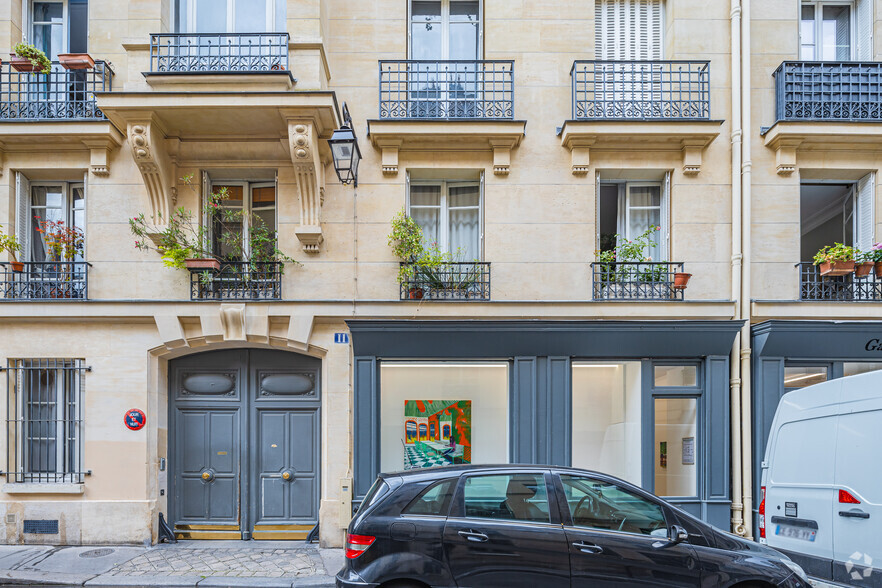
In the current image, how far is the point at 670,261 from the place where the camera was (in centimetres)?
923

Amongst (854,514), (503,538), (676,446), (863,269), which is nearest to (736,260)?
(863,269)

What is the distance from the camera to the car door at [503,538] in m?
5.21

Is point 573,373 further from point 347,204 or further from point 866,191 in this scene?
point 866,191

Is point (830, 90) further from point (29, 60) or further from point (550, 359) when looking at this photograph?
point (29, 60)

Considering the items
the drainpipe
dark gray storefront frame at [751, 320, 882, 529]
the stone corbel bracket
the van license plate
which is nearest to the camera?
the van license plate

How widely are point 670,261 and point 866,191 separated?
10.4 feet

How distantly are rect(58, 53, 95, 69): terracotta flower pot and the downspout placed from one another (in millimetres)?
9336

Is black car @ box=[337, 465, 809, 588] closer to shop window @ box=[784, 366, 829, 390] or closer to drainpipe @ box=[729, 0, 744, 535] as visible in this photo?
drainpipe @ box=[729, 0, 744, 535]

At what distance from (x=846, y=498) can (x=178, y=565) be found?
742cm

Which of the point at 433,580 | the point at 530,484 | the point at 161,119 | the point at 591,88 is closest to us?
the point at 433,580

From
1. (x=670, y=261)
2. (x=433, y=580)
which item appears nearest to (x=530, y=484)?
(x=433, y=580)

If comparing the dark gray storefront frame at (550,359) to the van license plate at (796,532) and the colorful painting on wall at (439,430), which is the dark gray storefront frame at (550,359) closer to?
the colorful painting on wall at (439,430)

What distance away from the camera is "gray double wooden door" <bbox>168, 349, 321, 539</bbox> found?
30.7 feet

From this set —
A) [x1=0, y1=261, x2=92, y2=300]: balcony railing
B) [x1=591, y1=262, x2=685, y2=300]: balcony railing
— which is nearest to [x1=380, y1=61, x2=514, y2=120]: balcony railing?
[x1=591, y1=262, x2=685, y2=300]: balcony railing
